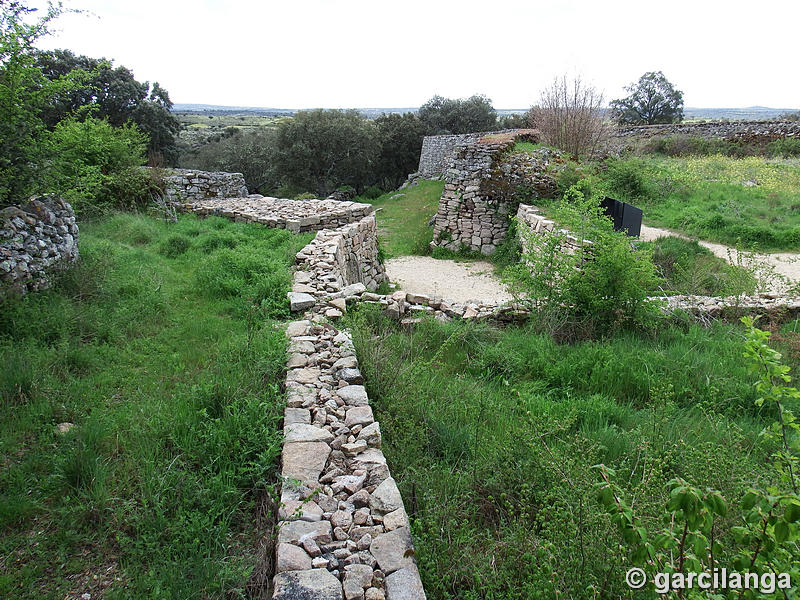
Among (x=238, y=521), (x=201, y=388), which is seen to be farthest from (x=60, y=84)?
(x=238, y=521)

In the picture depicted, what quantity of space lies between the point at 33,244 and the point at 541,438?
18.5 ft

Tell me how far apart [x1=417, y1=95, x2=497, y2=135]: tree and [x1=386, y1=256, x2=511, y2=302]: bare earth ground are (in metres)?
23.7

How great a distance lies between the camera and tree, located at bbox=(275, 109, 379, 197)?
25.0 metres

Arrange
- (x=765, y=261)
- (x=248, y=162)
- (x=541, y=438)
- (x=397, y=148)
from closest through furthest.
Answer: (x=541, y=438) < (x=765, y=261) < (x=248, y=162) < (x=397, y=148)

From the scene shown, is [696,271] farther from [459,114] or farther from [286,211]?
[459,114]

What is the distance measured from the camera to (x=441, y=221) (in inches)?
525

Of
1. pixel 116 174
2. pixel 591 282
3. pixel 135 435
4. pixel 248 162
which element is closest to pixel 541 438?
pixel 135 435

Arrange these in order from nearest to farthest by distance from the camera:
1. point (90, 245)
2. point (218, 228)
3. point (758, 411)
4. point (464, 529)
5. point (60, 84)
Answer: point (464, 529)
point (758, 411)
point (60, 84)
point (90, 245)
point (218, 228)

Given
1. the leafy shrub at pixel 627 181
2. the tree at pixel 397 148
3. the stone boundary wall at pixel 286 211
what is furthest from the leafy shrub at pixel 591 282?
the tree at pixel 397 148

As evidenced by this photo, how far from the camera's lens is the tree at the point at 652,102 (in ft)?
122

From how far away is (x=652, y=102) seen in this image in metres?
37.6

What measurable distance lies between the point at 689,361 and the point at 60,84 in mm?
7280

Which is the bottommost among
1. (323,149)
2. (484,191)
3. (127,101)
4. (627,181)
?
(484,191)

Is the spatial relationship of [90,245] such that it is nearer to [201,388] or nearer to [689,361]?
[201,388]
